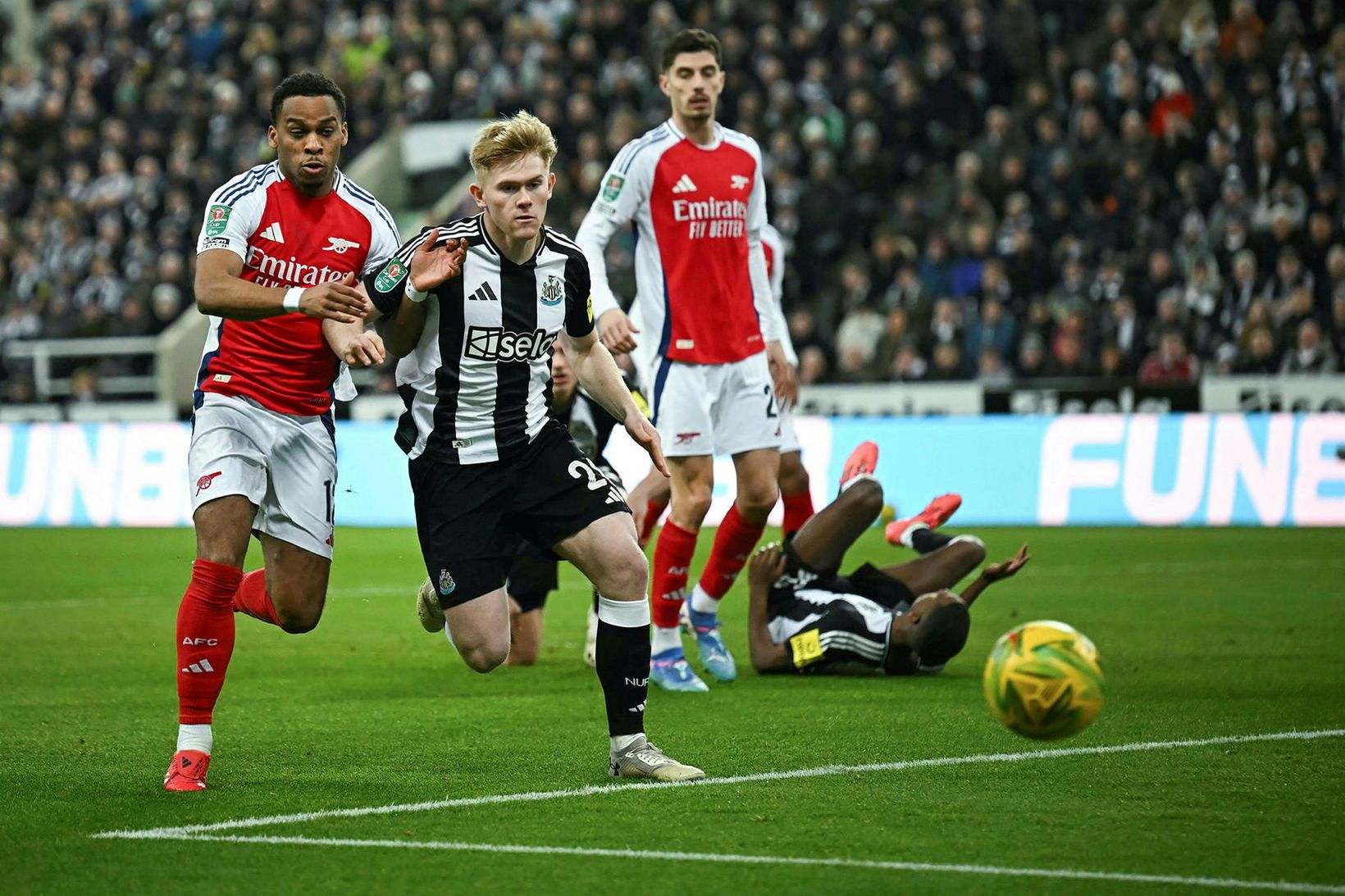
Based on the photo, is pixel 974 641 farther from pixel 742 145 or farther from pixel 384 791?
pixel 384 791

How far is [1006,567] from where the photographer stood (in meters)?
8.49

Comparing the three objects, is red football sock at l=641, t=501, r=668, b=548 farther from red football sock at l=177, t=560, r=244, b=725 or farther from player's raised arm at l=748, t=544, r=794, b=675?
red football sock at l=177, t=560, r=244, b=725

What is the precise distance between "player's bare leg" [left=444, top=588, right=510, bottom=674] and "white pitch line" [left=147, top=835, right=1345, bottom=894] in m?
1.35

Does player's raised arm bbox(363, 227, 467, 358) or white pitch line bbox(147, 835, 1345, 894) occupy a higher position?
player's raised arm bbox(363, 227, 467, 358)

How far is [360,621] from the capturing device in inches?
465

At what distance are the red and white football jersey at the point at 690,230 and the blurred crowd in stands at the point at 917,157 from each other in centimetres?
1004

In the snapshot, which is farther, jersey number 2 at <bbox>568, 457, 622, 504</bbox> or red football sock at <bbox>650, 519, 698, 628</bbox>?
red football sock at <bbox>650, 519, 698, 628</bbox>

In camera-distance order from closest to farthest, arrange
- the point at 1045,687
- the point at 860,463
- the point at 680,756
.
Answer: the point at 1045,687, the point at 680,756, the point at 860,463

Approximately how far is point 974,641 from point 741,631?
1426 mm

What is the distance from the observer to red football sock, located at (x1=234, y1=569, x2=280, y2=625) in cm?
696

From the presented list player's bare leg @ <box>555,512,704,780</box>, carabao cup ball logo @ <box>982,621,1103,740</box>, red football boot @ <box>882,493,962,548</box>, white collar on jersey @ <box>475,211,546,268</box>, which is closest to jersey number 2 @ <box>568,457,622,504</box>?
player's bare leg @ <box>555,512,704,780</box>

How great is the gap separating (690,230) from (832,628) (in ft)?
6.30

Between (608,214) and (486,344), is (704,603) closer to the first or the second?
(608,214)

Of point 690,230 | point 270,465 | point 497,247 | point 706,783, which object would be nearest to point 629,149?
point 690,230
